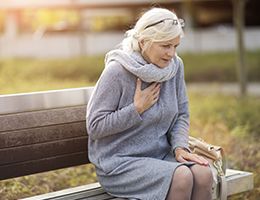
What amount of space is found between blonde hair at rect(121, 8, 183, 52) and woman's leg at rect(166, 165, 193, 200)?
28.1 inches

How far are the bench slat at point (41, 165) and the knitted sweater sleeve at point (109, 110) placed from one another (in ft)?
1.71

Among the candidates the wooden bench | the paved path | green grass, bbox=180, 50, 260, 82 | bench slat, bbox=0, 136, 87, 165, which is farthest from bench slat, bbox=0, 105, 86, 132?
green grass, bbox=180, 50, 260, 82

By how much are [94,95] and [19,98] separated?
499mm

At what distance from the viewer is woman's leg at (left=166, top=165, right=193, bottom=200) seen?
3.92 metres

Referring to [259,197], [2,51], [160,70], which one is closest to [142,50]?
[160,70]

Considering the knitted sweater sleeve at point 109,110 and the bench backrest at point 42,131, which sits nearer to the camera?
the knitted sweater sleeve at point 109,110

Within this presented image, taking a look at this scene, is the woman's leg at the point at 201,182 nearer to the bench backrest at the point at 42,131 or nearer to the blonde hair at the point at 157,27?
the blonde hair at the point at 157,27

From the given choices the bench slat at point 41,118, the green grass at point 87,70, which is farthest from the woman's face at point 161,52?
the green grass at point 87,70

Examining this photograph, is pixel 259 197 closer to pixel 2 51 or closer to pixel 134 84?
pixel 134 84

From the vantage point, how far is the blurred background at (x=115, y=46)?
6395mm

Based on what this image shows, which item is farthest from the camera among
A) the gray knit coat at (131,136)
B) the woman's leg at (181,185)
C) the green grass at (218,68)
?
the green grass at (218,68)

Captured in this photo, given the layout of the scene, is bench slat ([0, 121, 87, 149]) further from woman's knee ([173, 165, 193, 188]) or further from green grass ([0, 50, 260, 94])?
green grass ([0, 50, 260, 94])

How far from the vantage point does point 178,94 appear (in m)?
4.38

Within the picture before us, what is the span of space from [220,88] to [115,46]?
29.9 feet
